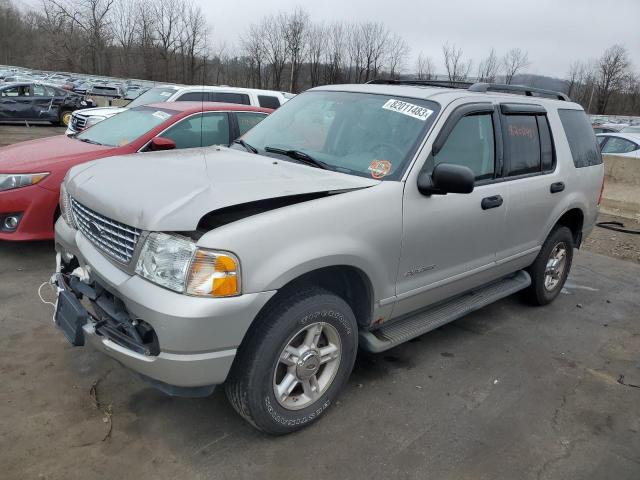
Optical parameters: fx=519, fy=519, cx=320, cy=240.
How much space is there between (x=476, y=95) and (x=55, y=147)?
4402 millimetres

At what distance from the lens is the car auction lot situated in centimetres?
268

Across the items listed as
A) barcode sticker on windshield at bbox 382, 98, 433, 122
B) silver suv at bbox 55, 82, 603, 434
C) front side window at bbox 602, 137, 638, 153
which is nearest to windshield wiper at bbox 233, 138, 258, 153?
silver suv at bbox 55, 82, 603, 434

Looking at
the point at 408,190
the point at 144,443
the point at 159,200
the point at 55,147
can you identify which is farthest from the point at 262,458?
the point at 55,147

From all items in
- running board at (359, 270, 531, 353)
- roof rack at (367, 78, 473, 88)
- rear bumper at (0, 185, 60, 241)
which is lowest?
running board at (359, 270, 531, 353)

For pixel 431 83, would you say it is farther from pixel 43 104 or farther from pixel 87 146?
pixel 43 104

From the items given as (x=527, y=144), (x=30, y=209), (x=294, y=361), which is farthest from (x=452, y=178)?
(x=30, y=209)

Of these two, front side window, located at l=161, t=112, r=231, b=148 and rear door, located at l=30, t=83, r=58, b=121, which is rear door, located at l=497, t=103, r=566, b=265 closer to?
front side window, located at l=161, t=112, r=231, b=148

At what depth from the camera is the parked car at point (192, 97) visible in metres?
11.0

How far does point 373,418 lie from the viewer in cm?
313

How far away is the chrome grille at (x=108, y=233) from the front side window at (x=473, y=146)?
1925 millimetres

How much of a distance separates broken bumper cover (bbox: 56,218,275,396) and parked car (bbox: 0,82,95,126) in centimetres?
1965

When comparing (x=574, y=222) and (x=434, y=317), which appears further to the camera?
→ (x=574, y=222)

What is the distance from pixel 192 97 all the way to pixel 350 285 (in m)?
9.34

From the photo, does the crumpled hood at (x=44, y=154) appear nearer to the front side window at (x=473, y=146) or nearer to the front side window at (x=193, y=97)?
the front side window at (x=473, y=146)
